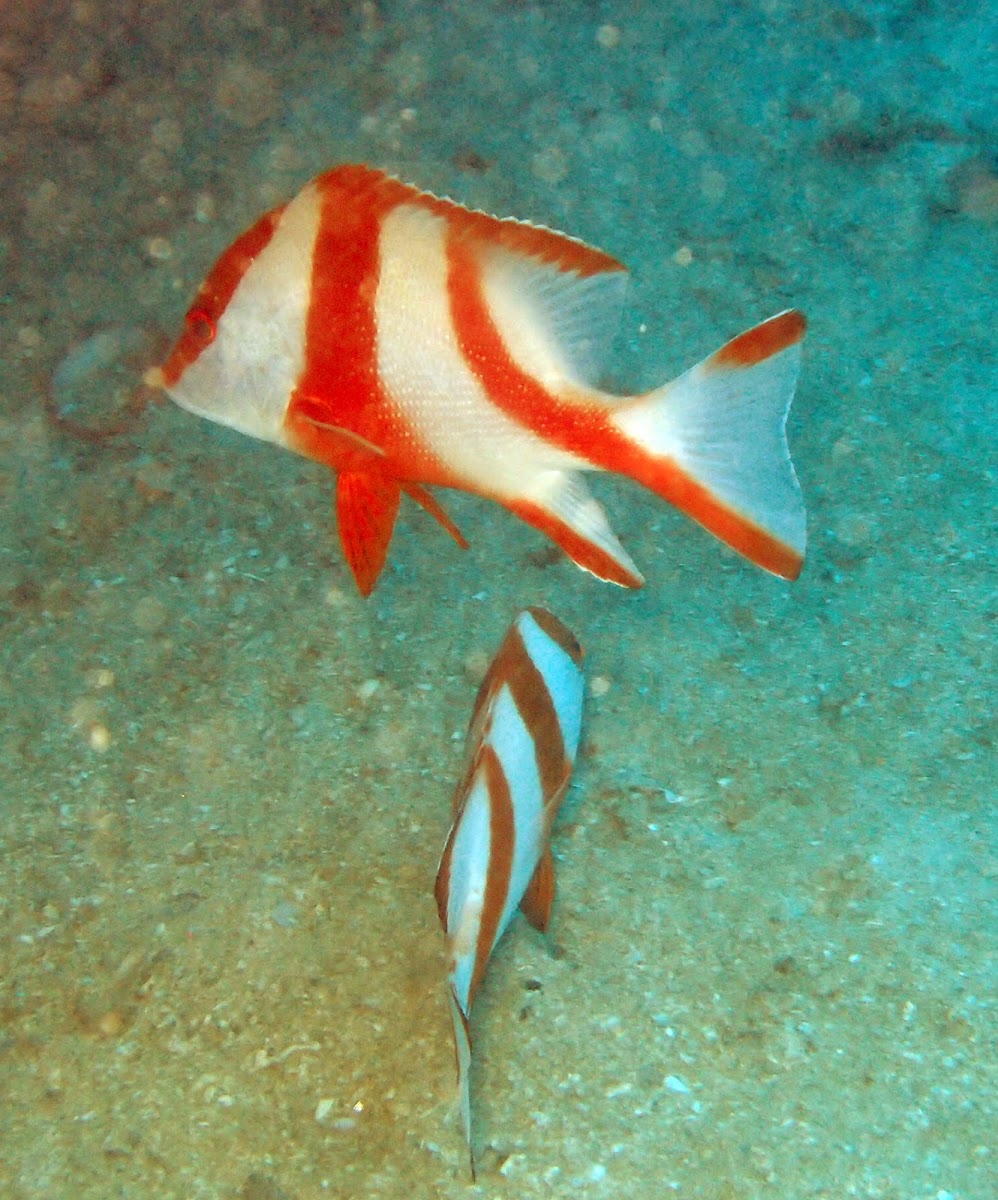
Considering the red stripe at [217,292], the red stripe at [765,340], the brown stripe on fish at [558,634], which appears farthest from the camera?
the brown stripe on fish at [558,634]

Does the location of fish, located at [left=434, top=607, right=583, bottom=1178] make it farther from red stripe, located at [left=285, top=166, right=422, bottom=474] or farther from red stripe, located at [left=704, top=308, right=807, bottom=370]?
red stripe, located at [left=704, top=308, right=807, bottom=370]

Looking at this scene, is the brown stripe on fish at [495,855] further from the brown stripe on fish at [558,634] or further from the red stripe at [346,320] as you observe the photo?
the red stripe at [346,320]

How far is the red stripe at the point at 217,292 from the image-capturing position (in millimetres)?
2105

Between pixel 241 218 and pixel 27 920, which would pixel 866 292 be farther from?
pixel 27 920

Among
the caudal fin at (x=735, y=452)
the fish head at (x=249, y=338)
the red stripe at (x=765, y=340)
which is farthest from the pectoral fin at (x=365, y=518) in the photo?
the red stripe at (x=765, y=340)

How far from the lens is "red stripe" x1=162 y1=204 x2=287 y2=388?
2.11m

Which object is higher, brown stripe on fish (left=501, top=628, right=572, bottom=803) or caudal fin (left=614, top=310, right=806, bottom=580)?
caudal fin (left=614, top=310, right=806, bottom=580)

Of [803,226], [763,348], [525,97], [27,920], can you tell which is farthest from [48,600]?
[803,226]

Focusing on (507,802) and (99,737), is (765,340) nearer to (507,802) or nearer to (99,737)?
(507,802)

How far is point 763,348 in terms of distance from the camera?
187 centimetres

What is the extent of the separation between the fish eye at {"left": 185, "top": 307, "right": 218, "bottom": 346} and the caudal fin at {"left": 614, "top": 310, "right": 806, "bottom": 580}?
99 cm

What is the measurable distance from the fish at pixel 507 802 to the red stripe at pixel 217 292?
991 millimetres

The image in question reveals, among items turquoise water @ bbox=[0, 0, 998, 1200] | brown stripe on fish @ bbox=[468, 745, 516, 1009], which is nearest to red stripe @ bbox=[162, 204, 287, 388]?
brown stripe on fish @ bbox=[468, 745, 516, 1009]

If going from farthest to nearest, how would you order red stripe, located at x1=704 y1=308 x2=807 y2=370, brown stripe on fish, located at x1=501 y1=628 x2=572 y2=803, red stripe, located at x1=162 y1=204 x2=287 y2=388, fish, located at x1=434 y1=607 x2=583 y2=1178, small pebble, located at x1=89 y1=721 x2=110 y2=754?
small pebble, located at x1=89 y1=721 x2=110 y2=754
brown stripe on fish, located at x1=501 y1=628 x2=572 y2=803
red stripe, located at x1=162 y1=204 x2=287 y2=388
fish, located at x1=434 y1=607 x2=583 y2=1178
red stripe, located at x1=704 y1=308 x2=807 y2=370
